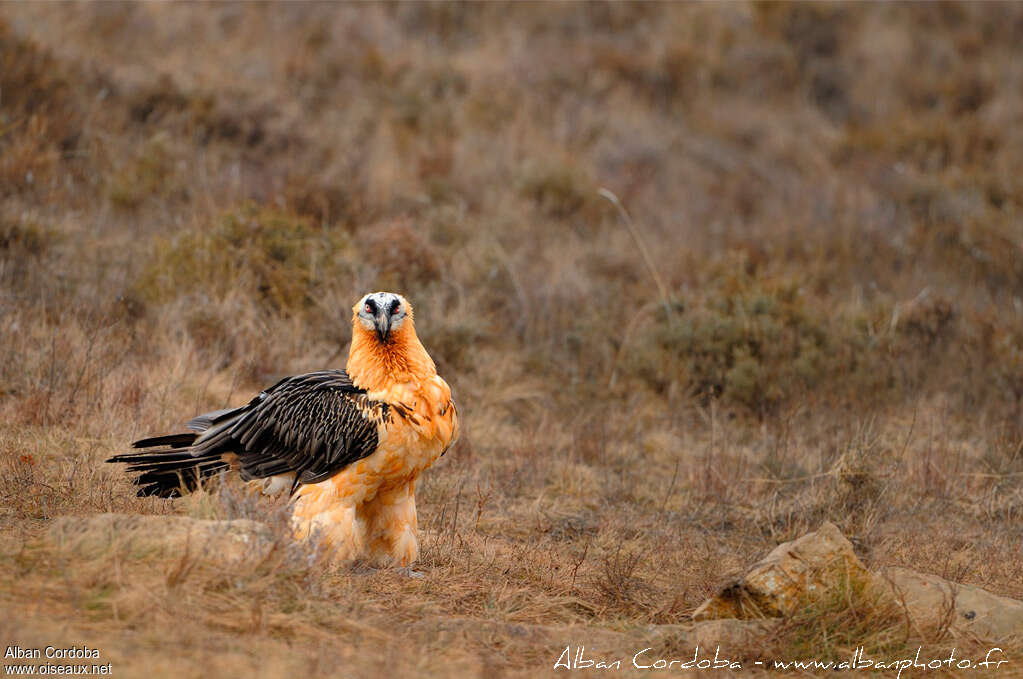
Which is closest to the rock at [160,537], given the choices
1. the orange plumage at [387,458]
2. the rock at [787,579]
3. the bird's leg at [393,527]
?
the orange plumage at [387,458]

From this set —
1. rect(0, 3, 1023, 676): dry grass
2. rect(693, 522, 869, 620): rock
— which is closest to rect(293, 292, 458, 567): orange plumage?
rect(0, 3, 1023, 676): dry grass

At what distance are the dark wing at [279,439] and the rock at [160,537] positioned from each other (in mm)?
727

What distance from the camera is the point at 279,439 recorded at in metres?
5.45

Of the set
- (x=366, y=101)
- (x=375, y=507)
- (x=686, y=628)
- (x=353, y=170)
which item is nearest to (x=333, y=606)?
(x=375, y=507)

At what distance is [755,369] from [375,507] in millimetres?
4906

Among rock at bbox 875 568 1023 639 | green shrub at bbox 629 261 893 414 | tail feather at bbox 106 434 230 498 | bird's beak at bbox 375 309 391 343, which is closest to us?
rock at bbox 875 568 1023 639

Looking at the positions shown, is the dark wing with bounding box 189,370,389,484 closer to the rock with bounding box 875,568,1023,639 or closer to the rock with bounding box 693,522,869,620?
the rock with bounding box 693,522,869,620

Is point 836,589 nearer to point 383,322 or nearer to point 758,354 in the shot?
point 383,322

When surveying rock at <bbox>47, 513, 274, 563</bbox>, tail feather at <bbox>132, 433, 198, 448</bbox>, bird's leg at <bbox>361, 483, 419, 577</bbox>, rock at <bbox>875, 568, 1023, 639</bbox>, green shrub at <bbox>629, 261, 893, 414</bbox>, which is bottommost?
green shrub at <bbox>629, 261, 893, 414</bbox>

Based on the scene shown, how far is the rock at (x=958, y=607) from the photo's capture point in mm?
4746

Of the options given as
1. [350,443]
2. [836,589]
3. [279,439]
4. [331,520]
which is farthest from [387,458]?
[836,589]

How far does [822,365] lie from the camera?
9.65m

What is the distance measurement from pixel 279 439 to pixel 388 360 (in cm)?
72

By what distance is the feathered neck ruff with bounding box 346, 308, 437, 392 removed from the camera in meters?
5.36
